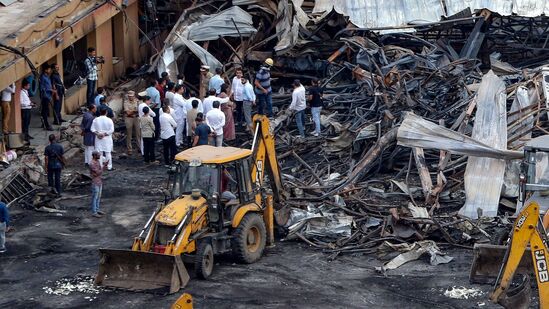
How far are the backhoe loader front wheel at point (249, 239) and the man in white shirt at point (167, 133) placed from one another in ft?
20.8

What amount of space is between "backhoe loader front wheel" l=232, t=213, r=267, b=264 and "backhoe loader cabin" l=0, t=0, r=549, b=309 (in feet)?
0.13

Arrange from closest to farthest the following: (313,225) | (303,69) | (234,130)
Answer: (313,225), (234,130), (303,69)

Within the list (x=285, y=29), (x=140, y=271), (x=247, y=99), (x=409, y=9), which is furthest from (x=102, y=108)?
(x=409, y=9)

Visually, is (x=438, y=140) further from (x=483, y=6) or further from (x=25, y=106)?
(x=25, y=106)

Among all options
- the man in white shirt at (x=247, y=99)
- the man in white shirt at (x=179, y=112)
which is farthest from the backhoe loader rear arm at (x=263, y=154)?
the man in white shirt at (x=247, y=99)

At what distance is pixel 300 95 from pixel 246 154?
7.57 meters

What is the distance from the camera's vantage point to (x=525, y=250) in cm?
1878

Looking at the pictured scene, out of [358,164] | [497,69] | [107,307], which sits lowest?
[107,307]

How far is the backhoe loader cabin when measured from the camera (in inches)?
769

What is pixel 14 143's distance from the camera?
1086 inches

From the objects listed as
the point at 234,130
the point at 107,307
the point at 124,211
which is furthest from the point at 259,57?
the point at 107,307

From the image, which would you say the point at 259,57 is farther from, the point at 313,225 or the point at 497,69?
the point at 313,225

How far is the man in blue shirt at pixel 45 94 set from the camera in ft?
94.3

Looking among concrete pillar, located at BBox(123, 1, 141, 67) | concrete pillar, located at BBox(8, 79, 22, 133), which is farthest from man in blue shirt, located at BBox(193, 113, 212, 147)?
concrete pillar, located at BBox(123, 1, 141, 67)
